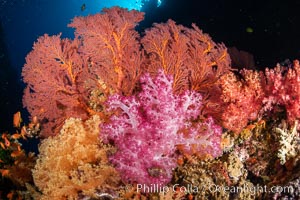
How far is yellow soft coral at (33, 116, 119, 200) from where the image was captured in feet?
12.2

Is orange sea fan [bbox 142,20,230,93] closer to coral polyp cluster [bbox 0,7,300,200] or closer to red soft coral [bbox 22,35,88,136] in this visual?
coral polyp cluster [bbox 0,7,300,200]

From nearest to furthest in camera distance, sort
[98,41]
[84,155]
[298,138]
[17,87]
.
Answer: [84,155]
[298,138]
[98,41]
[17,87]

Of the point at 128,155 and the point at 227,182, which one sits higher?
the point at 128,155

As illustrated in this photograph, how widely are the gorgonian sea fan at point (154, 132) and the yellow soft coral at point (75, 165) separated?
0.28 metres

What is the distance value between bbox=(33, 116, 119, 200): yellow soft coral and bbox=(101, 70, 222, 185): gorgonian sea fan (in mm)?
276

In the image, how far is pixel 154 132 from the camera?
3.58 metres

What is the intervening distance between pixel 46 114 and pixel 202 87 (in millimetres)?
3142

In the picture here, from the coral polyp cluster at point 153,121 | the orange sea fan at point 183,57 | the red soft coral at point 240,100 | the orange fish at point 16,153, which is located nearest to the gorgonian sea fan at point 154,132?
the coral polyp cluster at point 153,121

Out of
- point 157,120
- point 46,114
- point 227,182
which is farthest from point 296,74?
point 46,114

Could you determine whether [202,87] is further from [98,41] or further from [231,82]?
[98,41]

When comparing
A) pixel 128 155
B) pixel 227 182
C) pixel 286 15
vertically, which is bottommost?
pixel 227 182

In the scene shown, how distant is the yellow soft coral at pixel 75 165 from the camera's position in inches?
147

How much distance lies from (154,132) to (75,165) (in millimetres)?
1404

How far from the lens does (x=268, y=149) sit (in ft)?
14.7
